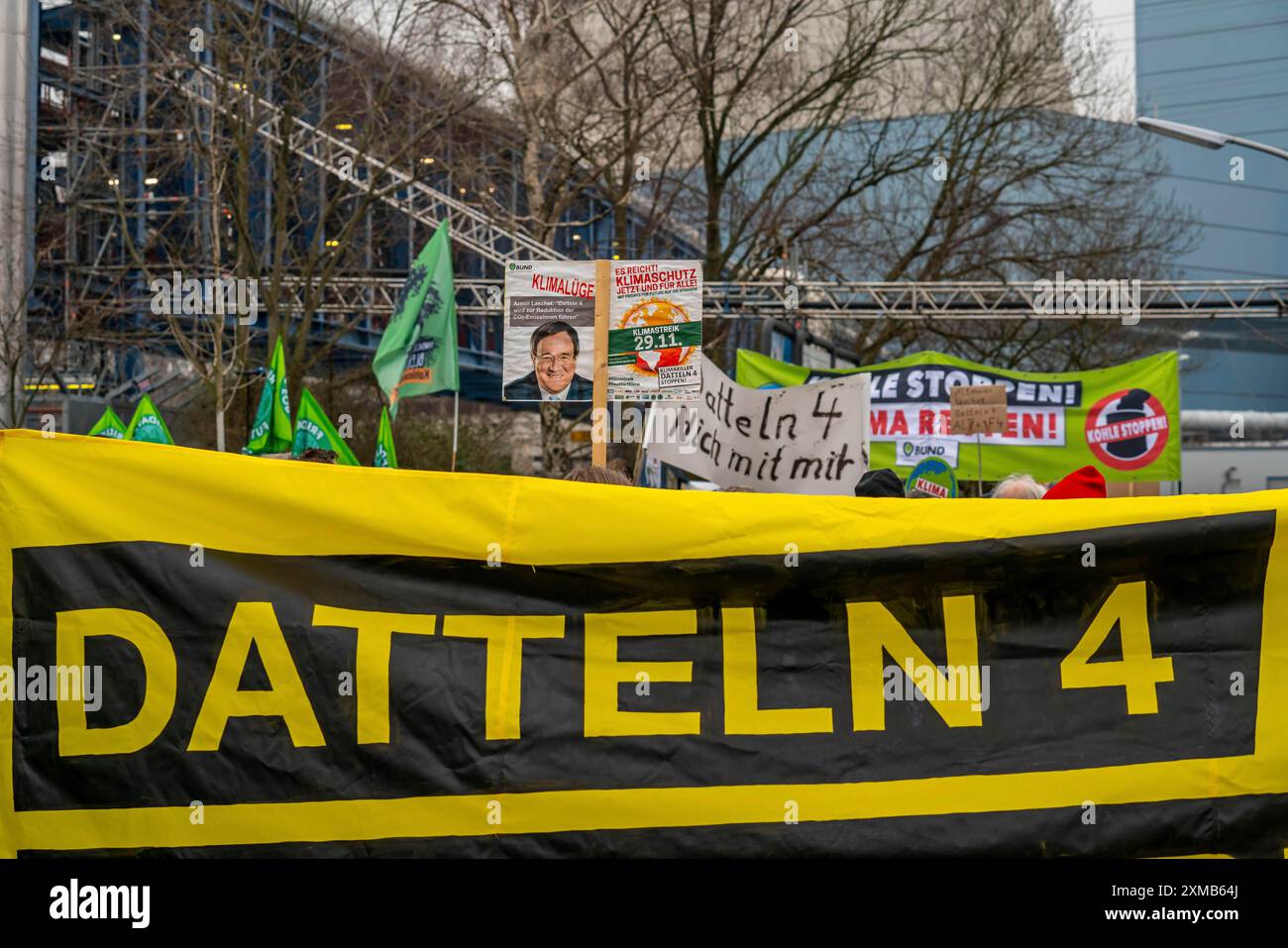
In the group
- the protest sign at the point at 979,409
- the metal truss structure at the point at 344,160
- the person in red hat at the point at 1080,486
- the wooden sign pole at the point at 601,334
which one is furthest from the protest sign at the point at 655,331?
the metal truss structure at the point at 344,160

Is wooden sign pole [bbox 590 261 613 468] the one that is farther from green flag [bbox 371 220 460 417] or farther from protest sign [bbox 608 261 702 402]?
green flag [bbox 371 220 460 417]

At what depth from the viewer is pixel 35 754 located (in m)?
4.01

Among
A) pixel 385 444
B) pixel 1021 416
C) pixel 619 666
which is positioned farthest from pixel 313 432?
pixel 1021 416

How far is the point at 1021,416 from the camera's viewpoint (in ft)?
52.4

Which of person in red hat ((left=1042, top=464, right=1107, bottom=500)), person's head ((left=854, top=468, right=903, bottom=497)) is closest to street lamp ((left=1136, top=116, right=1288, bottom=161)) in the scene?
person in red hat ((left=1042, top=464, right=1107, bottom=500))

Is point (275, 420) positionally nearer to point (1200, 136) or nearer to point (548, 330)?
point (548, 330)

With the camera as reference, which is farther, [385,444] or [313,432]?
[385,444]

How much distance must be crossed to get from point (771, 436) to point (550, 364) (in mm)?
2726

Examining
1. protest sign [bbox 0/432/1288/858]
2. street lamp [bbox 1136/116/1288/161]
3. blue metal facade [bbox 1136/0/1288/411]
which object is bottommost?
protest sign [bbox 0/432/1288/858]

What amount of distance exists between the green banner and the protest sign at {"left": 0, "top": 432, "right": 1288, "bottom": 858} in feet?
37.5

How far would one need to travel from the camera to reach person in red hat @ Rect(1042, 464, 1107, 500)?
705 centimetres

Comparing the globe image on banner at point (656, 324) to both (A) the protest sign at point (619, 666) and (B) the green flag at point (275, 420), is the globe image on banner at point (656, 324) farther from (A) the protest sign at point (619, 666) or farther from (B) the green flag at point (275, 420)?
(A) the protest sign at point (619, 666)

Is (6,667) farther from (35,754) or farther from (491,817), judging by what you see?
(491,817)
